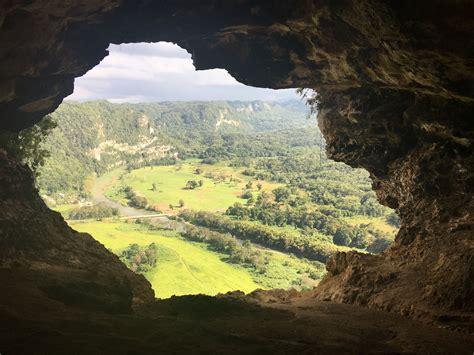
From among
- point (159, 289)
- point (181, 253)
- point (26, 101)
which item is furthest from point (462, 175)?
point (181, 253)

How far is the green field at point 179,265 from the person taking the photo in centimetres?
12506

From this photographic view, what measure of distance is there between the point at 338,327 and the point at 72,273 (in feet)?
45.8

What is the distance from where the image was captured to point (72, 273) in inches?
810

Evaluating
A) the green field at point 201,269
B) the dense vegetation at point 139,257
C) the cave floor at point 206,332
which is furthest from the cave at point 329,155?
the dense vegetation at point 139,257

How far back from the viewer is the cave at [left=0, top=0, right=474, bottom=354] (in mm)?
14383

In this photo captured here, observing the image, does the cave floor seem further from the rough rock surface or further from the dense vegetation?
the dense vegetation

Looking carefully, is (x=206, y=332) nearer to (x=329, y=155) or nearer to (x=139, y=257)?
(x=329, y=155)

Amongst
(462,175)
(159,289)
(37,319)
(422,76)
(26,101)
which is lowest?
(159,289)

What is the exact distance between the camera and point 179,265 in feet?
457

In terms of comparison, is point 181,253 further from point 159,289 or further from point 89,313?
point 89,313

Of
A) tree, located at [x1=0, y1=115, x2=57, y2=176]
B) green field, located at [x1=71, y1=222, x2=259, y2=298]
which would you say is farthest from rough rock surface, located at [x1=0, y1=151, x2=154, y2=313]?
green field, located at [x1=71, y1=222, x2=259, y2=298]

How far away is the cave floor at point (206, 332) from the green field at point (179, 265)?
102143mm

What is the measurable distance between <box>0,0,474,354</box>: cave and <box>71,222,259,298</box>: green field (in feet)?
304

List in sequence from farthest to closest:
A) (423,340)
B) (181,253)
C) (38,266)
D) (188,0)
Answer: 1. (181,253)
2. (188,0)
3. (38,266)
4. (423,340)
